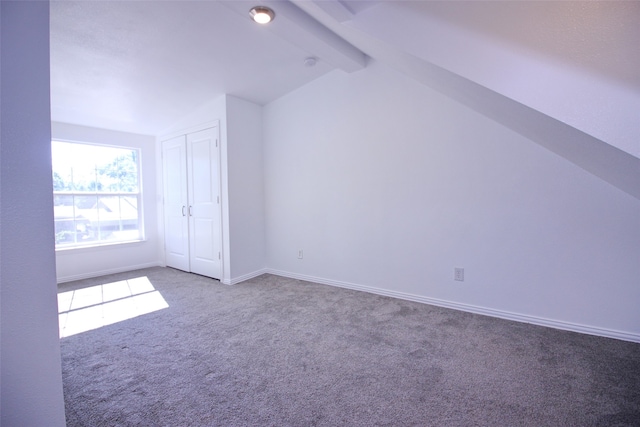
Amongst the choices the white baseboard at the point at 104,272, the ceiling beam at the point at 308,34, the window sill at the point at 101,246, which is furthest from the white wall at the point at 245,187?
the window sill at the point at 101,246

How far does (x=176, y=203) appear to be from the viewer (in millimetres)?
4328

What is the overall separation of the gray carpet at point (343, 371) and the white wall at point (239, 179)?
107cm

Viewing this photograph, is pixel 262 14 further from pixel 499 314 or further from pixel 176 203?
pixel 499 314

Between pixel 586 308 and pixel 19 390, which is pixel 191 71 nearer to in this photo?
pixel 19 390

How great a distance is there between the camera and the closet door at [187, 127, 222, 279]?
3727 millimetres

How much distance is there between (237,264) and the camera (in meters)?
3.74

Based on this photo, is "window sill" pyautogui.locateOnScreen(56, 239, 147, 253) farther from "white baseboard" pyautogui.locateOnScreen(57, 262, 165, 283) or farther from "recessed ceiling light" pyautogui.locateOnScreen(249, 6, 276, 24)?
"recessed ceiling light" pyautogui.locateOnScreen(249, 6, 276, 24)

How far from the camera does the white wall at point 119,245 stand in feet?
12.6

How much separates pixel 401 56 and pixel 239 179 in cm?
254

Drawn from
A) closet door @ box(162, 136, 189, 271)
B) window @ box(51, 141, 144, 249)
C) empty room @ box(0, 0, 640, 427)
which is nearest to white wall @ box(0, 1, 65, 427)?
empty room @ box(0, 0, 640, 427)

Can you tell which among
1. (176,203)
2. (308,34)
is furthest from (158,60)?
(176,203)

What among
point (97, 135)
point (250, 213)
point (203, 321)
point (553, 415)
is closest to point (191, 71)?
point (250, 213)

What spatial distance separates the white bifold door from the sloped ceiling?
683 millimetres

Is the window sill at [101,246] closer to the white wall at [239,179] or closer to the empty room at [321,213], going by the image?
the empty room at [321,213]
